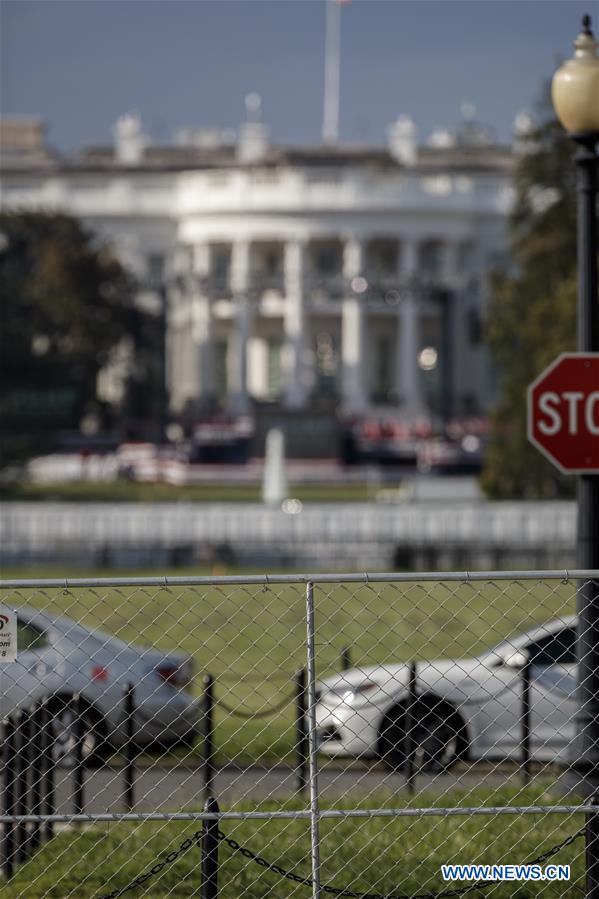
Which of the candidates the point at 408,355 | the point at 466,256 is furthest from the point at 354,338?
the point at 466,256

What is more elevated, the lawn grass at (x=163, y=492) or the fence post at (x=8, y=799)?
the fence post at (x=8, y=799)

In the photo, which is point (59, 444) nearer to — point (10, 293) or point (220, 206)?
point (10, 293)

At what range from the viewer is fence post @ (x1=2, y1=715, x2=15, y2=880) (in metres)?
9.78

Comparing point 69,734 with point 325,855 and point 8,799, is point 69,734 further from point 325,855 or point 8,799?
point 325,855

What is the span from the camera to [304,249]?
4242 inches

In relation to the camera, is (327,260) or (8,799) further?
(327,260)

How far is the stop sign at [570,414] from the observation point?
416 inches

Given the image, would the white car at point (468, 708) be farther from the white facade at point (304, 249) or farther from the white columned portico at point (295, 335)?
the white columned portico at point (295, 335)

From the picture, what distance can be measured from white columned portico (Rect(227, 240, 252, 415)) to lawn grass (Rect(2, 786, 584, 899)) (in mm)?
79083

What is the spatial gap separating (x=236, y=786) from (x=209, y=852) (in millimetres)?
5341

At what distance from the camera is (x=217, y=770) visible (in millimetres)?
14195

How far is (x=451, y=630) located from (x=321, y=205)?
8117 cm

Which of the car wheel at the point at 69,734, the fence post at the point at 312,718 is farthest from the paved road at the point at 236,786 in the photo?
the fence post at the point at 312,718

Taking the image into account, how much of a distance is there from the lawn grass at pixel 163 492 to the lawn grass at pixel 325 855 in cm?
3871
